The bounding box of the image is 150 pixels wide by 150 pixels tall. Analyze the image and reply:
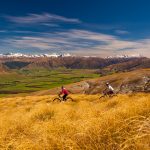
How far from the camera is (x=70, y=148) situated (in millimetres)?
6703

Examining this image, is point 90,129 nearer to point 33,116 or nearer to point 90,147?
point 90,147

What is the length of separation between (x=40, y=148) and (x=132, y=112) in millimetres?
4004

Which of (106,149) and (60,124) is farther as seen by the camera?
(60,124)

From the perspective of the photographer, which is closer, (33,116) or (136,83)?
(33,116)

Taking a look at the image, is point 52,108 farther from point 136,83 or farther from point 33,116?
point 136,83

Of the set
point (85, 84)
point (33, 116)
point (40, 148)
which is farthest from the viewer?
point (85, 84)

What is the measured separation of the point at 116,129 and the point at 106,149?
99 cm

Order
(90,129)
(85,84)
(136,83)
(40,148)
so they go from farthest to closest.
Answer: (85,84)
(136,83)
(90,129)
(40,148)

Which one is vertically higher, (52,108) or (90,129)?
(90,129)

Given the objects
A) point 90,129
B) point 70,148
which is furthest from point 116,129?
point 70,148

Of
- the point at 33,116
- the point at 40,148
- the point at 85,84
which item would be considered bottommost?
the point at 85,84

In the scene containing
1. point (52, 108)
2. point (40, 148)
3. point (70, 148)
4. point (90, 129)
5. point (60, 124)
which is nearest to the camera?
point (70, 148)

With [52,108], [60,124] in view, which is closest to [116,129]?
[60,124]

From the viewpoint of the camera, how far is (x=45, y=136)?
800 centimetres
